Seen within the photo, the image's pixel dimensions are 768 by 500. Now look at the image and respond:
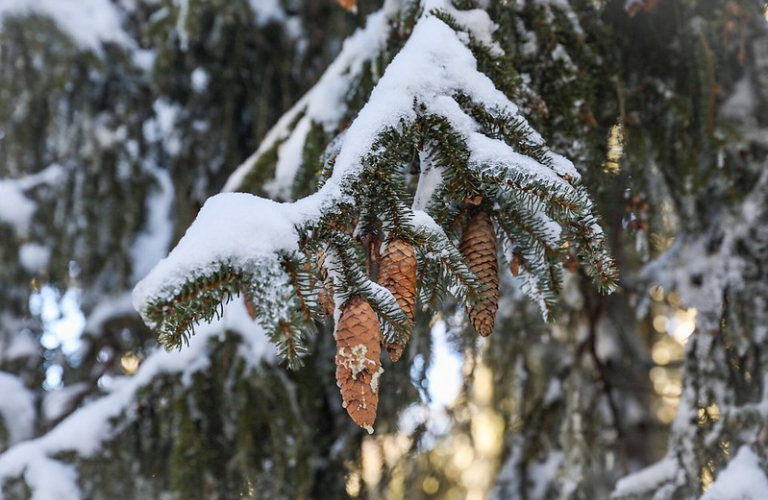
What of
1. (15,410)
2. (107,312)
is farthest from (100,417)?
(107,312)

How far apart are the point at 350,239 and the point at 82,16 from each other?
2456 mm

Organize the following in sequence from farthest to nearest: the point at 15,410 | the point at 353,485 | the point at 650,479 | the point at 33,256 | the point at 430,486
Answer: the point at 430,486, the point at 33,256, the point at 15,410, the point at 353,485, the point at 650,479

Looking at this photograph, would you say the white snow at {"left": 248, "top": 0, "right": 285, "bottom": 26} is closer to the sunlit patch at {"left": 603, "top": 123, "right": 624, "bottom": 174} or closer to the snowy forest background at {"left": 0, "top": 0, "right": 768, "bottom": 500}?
the snowy forest background at {"left": 0, "top": 0, "right": 768, "bottom": 500}

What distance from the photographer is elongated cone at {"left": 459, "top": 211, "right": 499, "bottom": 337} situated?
0.96 m

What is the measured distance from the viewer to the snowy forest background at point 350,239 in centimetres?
148

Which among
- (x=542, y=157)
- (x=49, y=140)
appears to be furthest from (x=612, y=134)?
(x=49, y=140)

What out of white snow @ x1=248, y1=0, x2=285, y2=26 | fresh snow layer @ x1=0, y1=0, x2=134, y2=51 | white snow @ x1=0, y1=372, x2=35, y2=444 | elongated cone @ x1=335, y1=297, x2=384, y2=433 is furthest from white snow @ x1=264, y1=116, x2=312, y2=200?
white snow @ x1=0, y1=372, x2=35, y2=444

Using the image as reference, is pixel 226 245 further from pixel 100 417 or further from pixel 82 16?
pixel 82 16

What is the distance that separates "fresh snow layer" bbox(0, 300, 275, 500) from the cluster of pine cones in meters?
0.99

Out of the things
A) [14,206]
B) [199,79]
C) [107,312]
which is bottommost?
[107,312]

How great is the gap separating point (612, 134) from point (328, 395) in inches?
53.0

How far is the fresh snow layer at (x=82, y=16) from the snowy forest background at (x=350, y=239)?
0.01m

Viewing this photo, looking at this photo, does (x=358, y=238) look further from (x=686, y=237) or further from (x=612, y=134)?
(x=686, y=237)

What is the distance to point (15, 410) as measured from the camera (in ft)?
9.07
